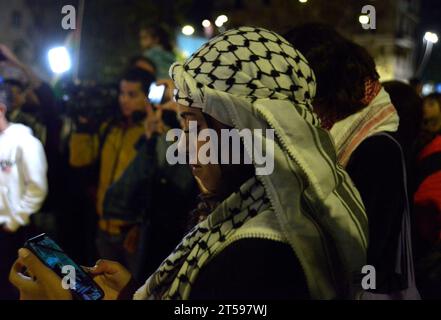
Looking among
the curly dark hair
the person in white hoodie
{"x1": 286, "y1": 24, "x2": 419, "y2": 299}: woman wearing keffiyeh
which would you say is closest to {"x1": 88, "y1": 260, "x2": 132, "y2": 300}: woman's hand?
{"x1": 286, "y1": 24, "x2": 419, "y2": 299}: woman wearing keffiyeh

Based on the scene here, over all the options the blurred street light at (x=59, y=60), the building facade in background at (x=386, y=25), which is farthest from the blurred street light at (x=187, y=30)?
the blurred street light at (x=59, y=60)

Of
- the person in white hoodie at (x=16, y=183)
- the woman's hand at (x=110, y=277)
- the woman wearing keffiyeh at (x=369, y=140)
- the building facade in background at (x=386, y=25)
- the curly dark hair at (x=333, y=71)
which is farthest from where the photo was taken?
the building facade in background at (x=386, y=25)

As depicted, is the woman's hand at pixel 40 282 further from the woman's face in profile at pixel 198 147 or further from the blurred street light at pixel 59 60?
the blurred street light at pixel 59 60

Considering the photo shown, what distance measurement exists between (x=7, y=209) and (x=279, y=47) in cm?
302

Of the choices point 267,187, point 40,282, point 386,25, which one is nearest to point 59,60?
point 40,282

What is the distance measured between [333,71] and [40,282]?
48.6 inches

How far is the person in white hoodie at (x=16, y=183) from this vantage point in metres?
4.11

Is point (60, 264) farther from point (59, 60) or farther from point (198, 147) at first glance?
point (59, 60)

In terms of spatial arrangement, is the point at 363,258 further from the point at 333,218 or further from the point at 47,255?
the point at 47,255

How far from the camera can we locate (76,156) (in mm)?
5176

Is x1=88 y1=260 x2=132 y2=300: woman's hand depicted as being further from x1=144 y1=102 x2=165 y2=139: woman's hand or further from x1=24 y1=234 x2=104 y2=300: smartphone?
x1=144 y1=102 x2=165 y2=139: woman's hand

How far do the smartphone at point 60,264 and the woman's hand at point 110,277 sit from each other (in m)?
0.10

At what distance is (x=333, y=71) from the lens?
2.34 meters

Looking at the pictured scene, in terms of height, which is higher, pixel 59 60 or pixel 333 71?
pixel 59 60
